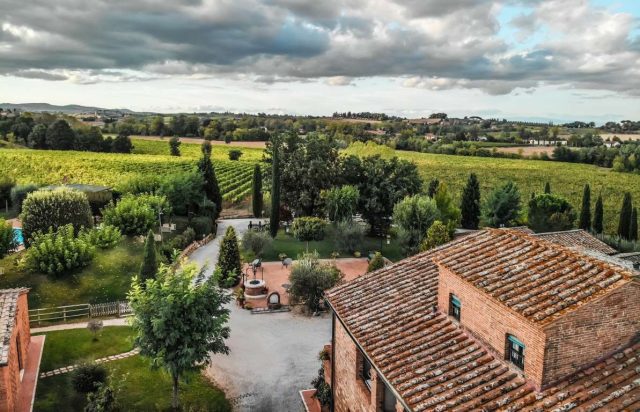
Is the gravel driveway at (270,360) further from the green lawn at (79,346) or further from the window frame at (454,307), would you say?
the window frame at (454,307)

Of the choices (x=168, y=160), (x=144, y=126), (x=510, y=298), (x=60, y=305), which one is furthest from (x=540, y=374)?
(x=144, y=126)

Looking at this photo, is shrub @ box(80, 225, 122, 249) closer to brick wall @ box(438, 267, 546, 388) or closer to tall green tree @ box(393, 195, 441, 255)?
tall green tree @ box(393, 195, 441, 255)

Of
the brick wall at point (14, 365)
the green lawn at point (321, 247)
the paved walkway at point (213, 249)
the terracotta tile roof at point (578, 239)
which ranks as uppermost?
the terracotta tile roof at point (578, 239)

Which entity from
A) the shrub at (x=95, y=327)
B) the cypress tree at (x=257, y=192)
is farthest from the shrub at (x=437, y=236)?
the cypress tree at (x=257, y=192)

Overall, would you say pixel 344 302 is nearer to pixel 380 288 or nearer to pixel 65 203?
pixel 380 288

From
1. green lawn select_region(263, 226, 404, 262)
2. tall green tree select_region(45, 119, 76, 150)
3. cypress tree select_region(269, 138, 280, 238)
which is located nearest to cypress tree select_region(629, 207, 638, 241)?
green lawn select_region(263, 226, 404, 262)
